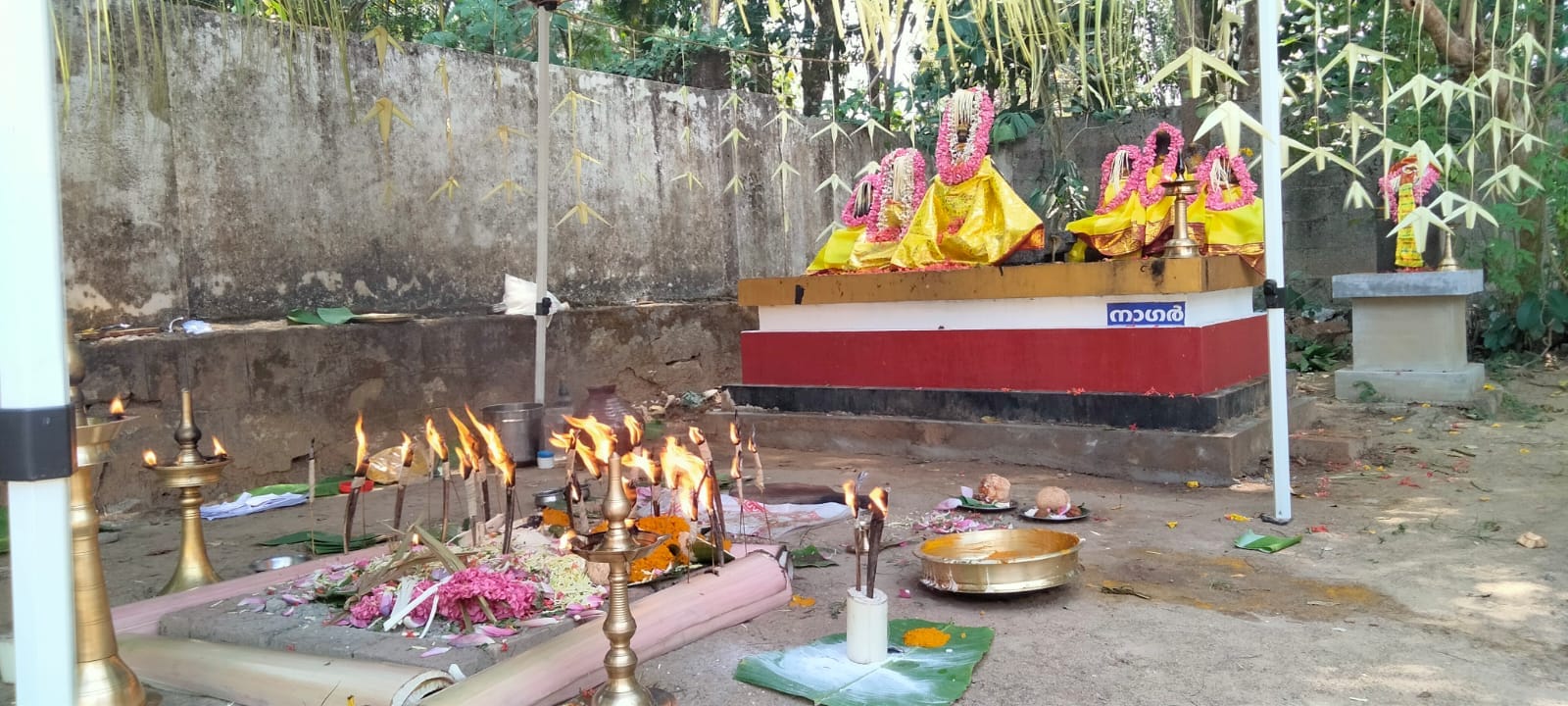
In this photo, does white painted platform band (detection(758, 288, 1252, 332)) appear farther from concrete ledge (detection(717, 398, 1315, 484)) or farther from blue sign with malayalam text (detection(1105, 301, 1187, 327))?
concrete ledge (detection(717, 398, 1315, 484))

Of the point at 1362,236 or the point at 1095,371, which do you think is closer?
the point at 1095,371

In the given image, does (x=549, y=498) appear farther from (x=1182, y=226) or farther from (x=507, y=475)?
(x=1182, y=226)

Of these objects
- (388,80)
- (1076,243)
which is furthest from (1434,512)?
(388,80)

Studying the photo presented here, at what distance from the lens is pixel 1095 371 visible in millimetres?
6227

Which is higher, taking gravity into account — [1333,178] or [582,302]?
[1333,178]

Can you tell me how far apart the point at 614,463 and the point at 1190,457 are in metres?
4.23

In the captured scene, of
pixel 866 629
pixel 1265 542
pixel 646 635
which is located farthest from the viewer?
pixel 1265 542

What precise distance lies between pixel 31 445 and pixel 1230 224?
692cm

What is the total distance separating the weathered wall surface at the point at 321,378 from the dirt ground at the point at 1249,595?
1.98ft

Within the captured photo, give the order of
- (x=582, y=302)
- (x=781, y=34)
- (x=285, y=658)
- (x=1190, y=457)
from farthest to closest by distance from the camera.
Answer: (x=781, y=34), (x=582, y=302), (x=1190, y=457), (x=285, y=658)

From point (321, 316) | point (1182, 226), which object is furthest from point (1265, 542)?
point (321, 316)

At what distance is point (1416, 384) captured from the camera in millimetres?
7984

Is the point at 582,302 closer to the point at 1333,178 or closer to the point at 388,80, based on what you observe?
the point at 388,80

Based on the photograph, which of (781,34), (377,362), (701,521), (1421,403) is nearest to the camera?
(701,521)
